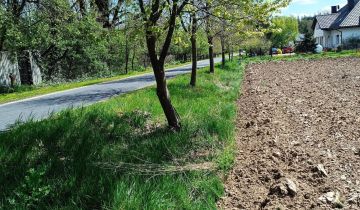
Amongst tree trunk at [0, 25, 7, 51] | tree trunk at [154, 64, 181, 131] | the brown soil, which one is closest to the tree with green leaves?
tree trunk at [0, 25, 7, 51]

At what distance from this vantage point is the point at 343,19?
58.2 m

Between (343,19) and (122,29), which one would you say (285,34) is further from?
(122,29)

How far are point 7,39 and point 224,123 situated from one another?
1835cm

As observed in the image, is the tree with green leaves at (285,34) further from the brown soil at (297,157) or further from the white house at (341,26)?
the brown soil at (297,157)

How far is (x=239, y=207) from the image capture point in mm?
5254

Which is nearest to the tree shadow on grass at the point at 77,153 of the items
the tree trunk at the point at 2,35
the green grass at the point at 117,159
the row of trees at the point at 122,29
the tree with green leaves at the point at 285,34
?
the green grass at the point at 117,159

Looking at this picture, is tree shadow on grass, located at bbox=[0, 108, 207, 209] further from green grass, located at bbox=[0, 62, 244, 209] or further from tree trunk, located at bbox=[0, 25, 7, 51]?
tree trunk, located at bbox=[0, 25, 7, 51]

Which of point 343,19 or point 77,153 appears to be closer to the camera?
point 77,153

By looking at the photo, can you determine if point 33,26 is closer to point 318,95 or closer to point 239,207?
point 318,95

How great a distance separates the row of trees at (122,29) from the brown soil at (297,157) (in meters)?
1.90

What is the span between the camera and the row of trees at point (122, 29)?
7852mm

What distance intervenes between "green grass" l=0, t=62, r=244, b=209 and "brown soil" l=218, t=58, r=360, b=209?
34 centimetres

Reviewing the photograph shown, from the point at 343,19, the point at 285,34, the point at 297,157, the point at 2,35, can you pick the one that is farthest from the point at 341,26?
the point at 297,157

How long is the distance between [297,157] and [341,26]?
5465cm
